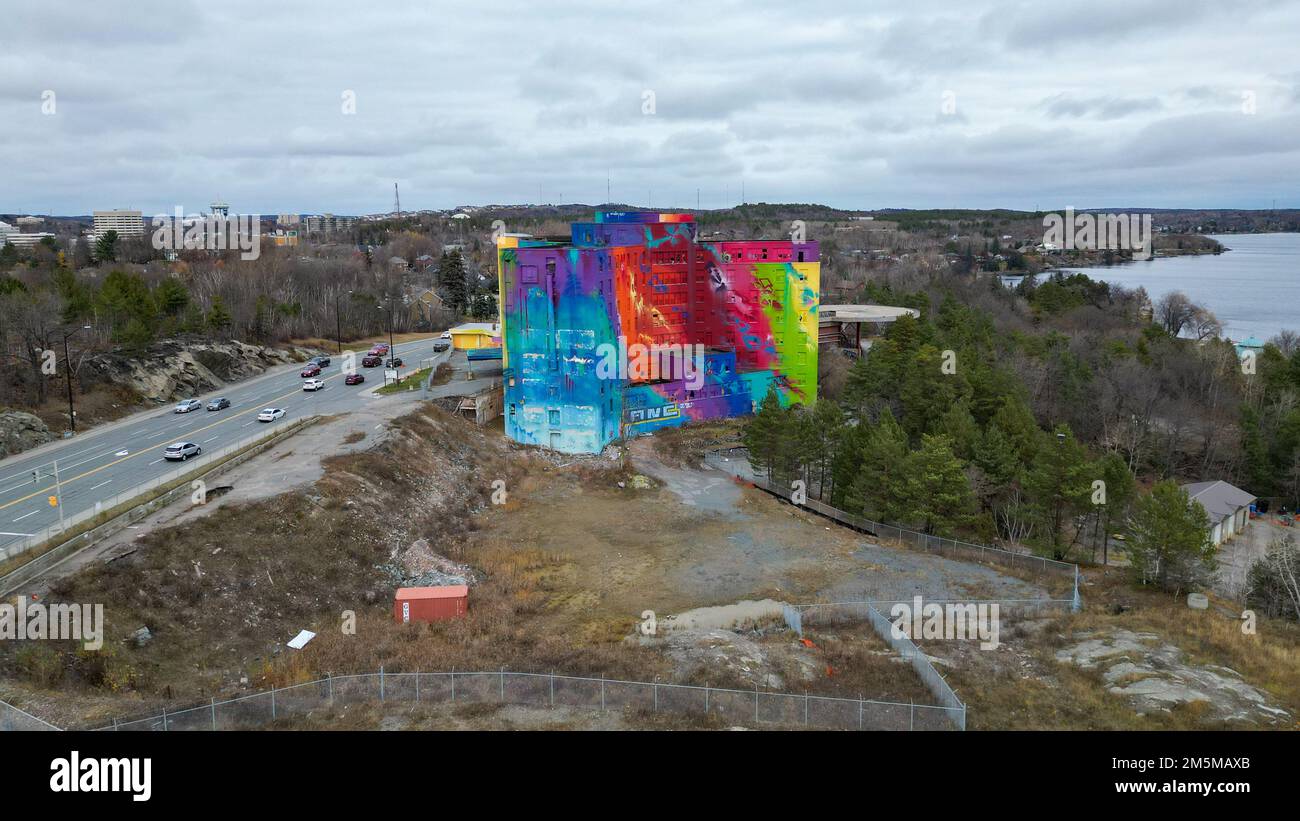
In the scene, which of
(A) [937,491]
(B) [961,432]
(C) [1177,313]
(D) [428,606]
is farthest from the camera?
(C) [1177,313]

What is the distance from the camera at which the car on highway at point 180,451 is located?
133ft

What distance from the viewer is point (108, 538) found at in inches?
1171

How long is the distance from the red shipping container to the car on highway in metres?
17.6

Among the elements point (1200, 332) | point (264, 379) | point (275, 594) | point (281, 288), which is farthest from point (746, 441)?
point (1200, 332)

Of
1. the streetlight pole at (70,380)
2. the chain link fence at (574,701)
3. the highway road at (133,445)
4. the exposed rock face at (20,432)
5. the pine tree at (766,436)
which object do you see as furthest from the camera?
the pine tree at (766,436)

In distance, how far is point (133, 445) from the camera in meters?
44.1

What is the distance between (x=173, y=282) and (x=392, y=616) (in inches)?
2177

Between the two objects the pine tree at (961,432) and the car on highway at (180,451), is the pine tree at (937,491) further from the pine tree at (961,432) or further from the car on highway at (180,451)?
the car on highway at (180,451)

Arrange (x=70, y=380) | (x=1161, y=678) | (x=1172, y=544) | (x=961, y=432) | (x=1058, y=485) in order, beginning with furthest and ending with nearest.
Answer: (x=70, y=380)
(x=961, y=432)
(x=1058, y=485)
(x=1172, y=544)
(x=1161, y=678)

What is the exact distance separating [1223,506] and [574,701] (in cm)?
4502

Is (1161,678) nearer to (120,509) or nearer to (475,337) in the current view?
(120,509)

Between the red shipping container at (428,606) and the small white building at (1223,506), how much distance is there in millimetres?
41495

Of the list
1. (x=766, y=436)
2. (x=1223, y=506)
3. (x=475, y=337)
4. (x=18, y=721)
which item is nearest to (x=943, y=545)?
(x=766, y=436)

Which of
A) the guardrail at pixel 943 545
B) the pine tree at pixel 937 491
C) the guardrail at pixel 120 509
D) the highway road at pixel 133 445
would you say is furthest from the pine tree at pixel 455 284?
the pine tree at pixel 937 491
